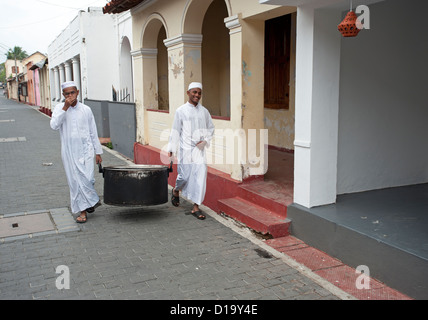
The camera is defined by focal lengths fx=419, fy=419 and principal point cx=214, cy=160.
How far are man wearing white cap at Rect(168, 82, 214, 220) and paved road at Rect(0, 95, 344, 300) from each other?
17.8 inches

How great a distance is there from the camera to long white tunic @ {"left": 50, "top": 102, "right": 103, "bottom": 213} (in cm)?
573

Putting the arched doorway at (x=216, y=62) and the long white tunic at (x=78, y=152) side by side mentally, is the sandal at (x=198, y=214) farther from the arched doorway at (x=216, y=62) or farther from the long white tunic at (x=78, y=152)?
the arched doorway at (x=216, y=62)

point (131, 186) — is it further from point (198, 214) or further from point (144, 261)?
point (144, 261)

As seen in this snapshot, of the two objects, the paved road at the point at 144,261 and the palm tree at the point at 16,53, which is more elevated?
the palm tree at the point at 16,53

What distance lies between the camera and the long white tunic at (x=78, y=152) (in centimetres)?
573

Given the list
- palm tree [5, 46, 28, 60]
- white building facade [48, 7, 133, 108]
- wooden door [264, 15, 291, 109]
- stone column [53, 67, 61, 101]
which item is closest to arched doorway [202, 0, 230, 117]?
wooden door [264, 15, 291, 109]

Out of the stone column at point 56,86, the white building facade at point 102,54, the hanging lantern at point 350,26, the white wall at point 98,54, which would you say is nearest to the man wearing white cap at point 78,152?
the hanging lantern at point 350,26

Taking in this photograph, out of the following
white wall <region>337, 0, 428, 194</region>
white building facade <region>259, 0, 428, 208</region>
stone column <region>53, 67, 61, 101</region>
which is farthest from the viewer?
stone column <region>53, 67, 61, 101</region>

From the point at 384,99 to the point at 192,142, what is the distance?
2.62 metres

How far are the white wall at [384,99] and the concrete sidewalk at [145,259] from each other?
5.53ft

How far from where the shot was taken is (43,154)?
1181 centimetres

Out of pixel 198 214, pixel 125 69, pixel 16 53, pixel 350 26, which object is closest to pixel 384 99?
pixel 350 26

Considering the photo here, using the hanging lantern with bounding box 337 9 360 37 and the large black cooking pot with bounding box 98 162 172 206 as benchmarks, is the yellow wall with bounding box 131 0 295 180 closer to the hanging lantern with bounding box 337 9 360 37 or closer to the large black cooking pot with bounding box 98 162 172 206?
the large black cooking pot with bounding box 98 162 172 206
